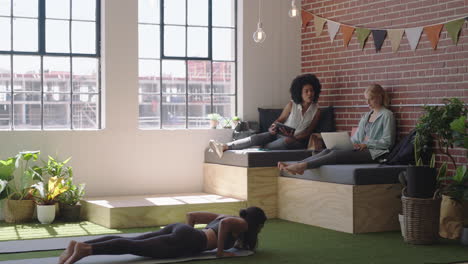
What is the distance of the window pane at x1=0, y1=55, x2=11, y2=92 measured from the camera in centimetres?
778

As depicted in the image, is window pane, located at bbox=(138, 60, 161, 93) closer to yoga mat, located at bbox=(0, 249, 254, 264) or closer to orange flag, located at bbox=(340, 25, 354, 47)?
orange flag, located at bbox=(340, 25, 354, 47)

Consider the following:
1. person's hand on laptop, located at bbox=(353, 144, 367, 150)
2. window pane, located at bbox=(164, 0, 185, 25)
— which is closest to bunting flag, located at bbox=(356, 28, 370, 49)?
person's hand on laptop, located at bbox=(353, 144, 367, 150)

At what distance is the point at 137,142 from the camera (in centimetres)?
823

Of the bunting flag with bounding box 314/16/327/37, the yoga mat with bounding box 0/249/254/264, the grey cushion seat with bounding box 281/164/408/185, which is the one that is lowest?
the yoga mat with bounding box 0/249/254/264

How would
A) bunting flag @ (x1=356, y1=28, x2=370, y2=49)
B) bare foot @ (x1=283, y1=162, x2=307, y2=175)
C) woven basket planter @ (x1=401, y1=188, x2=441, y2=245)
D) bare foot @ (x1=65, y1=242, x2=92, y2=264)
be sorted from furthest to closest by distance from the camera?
bunting flag @ (x1=356, y1=28, x2=370, y2=49) < bare foot @ (x1=283, y1=162, x2=307, y2=175) < woven basket planter @ (x1=401, y1=188, x2=441, y2=245) < bare foot @ (x1=65, y1=242, x2=92, y2=264)

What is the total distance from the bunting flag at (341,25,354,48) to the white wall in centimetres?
117

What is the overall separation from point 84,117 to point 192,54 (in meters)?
1.51

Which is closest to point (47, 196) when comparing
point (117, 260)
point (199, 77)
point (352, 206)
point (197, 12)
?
point (117, 260)

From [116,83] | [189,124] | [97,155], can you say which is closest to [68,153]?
[97,155]

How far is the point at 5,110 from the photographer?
307 inches

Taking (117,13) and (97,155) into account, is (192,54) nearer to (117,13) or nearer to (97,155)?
(117,13)

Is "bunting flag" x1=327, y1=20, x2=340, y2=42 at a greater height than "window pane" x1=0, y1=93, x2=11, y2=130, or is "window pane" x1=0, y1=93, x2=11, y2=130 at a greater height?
"bunting flag" x1=327, y1=20, x2=340, y2=42

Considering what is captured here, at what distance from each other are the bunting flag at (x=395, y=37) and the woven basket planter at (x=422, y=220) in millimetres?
1900

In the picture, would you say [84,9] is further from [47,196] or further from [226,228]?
[226,228]
